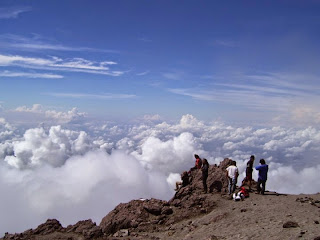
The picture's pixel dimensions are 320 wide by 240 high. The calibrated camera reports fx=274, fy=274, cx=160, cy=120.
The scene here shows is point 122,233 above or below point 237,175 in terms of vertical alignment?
below

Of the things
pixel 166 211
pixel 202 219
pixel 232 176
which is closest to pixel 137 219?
pixel 166 211

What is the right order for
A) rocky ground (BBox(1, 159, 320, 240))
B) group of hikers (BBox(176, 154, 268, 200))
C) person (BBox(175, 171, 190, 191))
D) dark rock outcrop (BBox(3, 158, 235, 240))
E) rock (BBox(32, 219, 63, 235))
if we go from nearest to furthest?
rocky ground (BBox(1, 159, 320, 240)) < dark rock outcrop (BBox(3, 158, 235, 240)) < rock (BBox(32, 219, 63, 235)) < group of hikers (BBox(176, 154, 268, 200)) < person (BBox(175, 171, 190, 191))

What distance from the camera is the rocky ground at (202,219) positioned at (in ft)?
51.4

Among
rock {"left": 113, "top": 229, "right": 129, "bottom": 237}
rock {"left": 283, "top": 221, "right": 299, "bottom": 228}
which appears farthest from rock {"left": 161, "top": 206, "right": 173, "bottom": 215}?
rock {"left": 283, "top": 221, "right": 299, "bottom": 228}

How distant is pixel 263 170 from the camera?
910 inches

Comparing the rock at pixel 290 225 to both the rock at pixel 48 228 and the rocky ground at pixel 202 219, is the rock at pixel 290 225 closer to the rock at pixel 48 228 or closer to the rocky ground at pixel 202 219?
the rocky ground at pixel 202 219

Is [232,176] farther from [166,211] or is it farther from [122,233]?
[122,233]

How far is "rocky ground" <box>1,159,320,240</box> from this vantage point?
15680 mm

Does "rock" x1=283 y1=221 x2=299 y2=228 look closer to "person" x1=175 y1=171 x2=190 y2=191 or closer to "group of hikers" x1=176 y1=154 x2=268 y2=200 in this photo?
"group of hikers" x1=176 y1=154 x2=268 y2=200

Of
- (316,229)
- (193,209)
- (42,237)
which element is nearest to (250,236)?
(316,229)

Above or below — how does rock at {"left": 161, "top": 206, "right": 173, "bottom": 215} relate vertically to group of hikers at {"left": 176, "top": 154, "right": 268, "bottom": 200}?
below

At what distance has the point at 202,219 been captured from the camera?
20.3 m

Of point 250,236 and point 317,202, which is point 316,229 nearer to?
point 250,236

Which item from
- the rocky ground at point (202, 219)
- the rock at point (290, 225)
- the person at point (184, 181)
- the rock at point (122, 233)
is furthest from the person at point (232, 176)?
the rock at point (122, 233)
